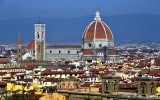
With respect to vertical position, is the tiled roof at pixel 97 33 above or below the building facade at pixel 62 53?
above

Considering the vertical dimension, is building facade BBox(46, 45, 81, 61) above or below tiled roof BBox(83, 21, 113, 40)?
below

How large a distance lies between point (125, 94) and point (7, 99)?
17.6ft

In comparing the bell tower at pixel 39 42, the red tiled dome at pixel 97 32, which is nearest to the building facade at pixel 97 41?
the red tiled dome at pixel 97 32

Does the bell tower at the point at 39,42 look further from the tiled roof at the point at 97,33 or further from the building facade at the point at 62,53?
the tiled roof at the point at 97,33

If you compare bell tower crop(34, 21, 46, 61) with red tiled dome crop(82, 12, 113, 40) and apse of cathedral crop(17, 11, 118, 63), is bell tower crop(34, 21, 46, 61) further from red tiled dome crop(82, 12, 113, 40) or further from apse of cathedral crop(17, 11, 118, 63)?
red tiled dome crop(82, 12, 113, 40)

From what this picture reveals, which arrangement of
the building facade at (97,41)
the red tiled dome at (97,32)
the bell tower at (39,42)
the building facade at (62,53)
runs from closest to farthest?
1. the bell tower at (39,42)
2. the building facade at (97,41)
3. the red tiled dome at (97,32)
4. the building facade at (62,53)

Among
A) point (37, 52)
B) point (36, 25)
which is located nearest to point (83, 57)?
point (37, 52)

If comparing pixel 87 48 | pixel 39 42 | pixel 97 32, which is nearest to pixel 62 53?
pixel 87 48

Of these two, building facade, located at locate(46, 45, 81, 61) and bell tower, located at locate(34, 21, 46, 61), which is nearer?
bell tower, located at locate(34, 21, 46, 61)

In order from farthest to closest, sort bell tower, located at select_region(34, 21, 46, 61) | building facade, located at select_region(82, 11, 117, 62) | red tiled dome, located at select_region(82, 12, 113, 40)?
red tiled dome, located at select_region(82, 12, 113, 40) → building facade, located at select_region(82, 11, 117, 62) → bell tower, located at select_region(34, 21, 46, 61)

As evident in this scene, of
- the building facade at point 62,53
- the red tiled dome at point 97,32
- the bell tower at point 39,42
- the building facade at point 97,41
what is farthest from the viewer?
the building facade at point 62,53

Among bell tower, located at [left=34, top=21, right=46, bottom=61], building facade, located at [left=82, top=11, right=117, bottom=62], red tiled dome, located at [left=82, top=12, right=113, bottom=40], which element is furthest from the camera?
red tiled dome, located at [left=82, top=12, right=113, bottom=40]

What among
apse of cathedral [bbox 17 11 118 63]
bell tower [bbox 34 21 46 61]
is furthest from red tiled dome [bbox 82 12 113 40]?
bell tower [bbox 34 21 46 61]

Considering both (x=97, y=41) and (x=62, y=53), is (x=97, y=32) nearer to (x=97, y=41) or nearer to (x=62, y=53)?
(x=97, y=41)
